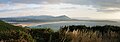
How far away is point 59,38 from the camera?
2605 cm

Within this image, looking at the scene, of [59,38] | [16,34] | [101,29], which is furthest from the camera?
[101,29]

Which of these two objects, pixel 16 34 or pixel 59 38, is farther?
pixel 59 38

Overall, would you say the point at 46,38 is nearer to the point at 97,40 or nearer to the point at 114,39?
the point at 97,40

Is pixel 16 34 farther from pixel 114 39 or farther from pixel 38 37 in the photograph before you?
pixel 114 39

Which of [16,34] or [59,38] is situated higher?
[16,34]

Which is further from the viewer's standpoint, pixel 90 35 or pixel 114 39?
pixel 114 39

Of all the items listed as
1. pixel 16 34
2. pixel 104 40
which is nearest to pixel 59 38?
pixel 104 40

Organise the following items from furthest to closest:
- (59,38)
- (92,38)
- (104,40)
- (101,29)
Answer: (101,29) → (104,40) → (92,38) → (59,38)

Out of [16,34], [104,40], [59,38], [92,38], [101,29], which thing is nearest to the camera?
[16,34]

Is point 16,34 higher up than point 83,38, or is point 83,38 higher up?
point 16,34

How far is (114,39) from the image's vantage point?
31.2 metres

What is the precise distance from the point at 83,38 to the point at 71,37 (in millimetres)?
1009

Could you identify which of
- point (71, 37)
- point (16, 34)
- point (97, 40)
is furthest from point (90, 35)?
point (16, 34)

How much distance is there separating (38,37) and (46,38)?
0.53 m
